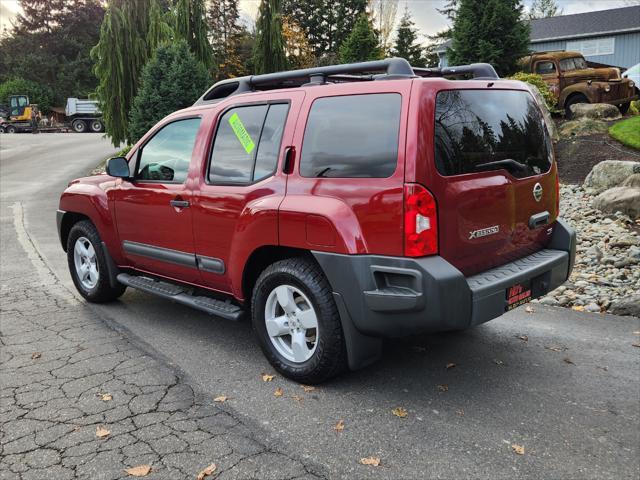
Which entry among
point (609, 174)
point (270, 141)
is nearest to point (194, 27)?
point (609, 174)

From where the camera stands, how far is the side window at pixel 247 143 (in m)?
4.01

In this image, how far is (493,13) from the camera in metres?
17.9

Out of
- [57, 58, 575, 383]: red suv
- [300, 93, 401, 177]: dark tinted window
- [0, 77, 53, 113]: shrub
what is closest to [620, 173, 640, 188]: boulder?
[57, 58, 575, 383]: red suv

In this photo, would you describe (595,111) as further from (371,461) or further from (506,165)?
(371,461)

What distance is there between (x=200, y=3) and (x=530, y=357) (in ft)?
53.7

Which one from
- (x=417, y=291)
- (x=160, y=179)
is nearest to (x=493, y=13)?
(x=160, y=179)

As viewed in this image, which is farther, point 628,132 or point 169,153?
point 628,132

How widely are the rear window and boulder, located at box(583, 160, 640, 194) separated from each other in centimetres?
638

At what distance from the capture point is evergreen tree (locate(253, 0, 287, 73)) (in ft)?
64.0

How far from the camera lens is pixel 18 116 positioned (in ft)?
148

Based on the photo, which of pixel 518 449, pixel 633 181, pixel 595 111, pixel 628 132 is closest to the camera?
pixel 518 449

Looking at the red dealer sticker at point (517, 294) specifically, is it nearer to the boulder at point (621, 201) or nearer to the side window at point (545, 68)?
the boulder at point (621, 201)

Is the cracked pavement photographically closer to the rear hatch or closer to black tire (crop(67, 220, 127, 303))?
black tire (crop(67, 220, 127, 303))

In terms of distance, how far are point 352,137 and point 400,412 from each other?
170 centimetres
